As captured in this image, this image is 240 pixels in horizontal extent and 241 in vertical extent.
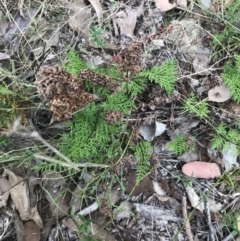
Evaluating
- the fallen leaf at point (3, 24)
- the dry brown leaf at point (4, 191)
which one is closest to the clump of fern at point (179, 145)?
the dry brown leaf at point (4, 191)

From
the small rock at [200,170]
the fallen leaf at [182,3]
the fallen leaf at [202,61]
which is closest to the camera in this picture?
the small rock at [200,170]

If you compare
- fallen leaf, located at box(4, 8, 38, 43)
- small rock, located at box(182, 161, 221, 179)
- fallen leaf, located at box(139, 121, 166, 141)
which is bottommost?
small rock, located at box(182, 161, 221, 179)

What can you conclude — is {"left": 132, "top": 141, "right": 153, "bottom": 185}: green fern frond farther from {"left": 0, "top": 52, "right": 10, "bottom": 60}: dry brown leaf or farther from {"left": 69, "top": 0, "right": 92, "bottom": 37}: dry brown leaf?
{"left": 0, "top": 52, "right": 10, "bottom": 60}: dry brown leaf

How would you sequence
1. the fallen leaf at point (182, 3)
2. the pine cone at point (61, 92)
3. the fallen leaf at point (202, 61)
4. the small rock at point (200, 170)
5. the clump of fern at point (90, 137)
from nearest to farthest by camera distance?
the pine cone at point (61, 92), the clump of fern at point (90, 137), the small rock at point (200, 170), the fallen leaf at point (202, 61), the fallen leaf at point (182, 3)

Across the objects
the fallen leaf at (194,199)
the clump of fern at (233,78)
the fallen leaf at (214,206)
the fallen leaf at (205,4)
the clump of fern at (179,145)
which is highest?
the fallen leaf at (205,4)

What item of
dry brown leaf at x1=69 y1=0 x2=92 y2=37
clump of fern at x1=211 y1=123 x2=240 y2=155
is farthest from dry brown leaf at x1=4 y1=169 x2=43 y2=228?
clump of fern at x1=211 y1=123 x2=240 y2=155

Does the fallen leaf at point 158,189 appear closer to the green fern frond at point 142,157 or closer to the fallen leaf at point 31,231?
the green fern frond at point 142,157
